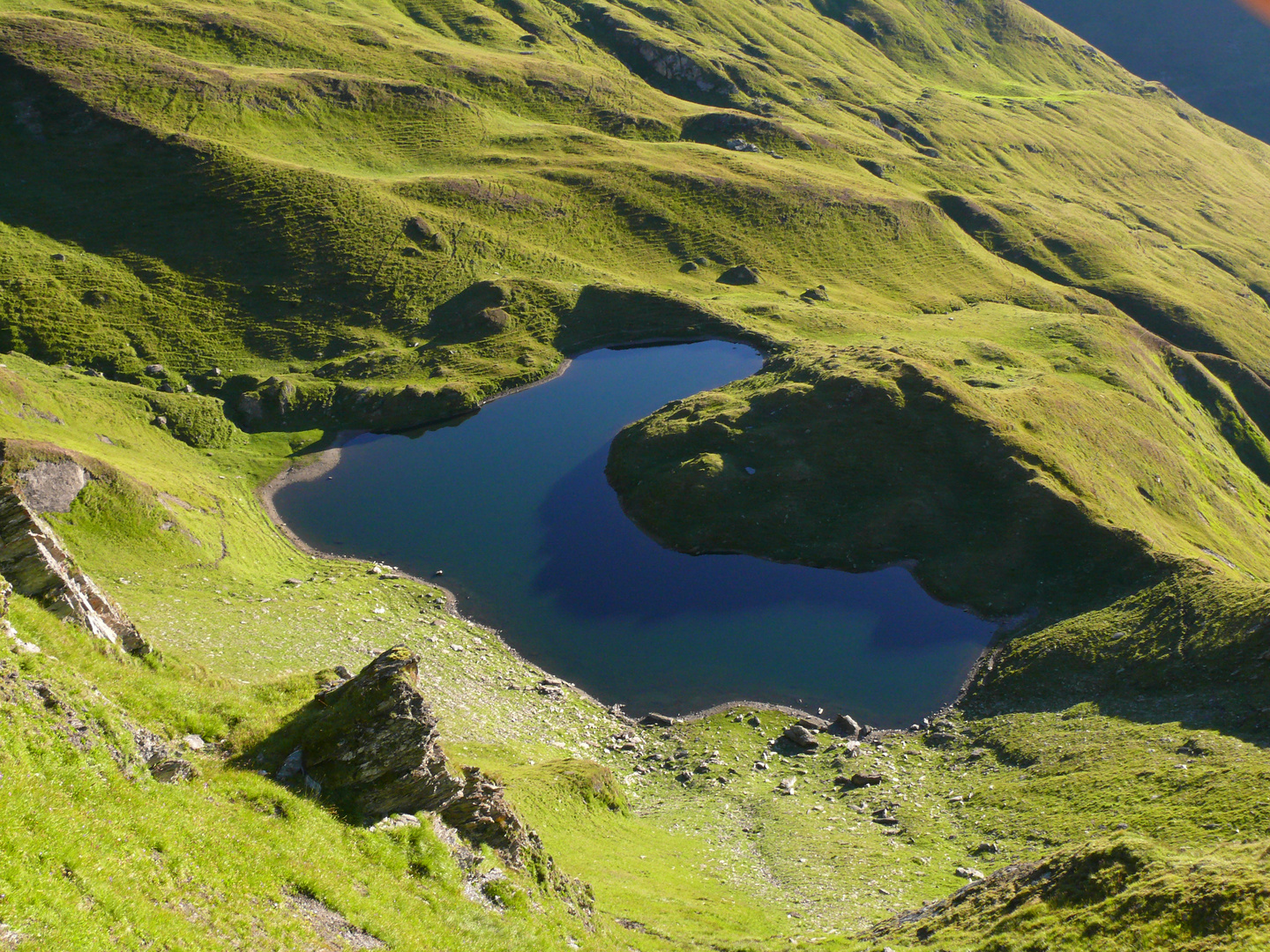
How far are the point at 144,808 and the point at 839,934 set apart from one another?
2822 centimetres

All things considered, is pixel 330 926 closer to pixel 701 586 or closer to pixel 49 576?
pixel 49 576

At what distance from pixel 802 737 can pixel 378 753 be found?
39.7 m

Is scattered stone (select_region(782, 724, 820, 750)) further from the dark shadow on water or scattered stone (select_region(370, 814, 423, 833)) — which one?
scattered stone (select_region(370, 814, 423, 833))

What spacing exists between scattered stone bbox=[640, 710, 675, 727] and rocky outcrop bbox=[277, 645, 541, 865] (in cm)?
3331

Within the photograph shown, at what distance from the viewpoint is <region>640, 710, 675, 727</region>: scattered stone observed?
5894 cm

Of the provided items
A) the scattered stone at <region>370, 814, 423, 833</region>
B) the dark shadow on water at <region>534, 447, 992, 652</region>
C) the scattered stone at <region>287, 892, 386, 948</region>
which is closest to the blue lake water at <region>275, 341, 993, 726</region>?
the dark shadow on water at <region>534, 447, 992, 652</region>

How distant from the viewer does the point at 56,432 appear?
72.3 m

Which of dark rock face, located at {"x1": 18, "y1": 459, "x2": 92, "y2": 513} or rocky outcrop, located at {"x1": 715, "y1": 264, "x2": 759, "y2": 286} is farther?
rocky outcrop, located at {"x1": 715, "y1": 264, "x2": 759, "y2": 286}

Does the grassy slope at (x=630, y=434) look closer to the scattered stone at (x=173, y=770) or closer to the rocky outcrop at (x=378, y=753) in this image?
the scattered stone at (x=173, y=770)

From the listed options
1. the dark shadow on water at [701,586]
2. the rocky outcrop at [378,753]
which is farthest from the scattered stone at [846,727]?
the rocky outcrop at [378,753]

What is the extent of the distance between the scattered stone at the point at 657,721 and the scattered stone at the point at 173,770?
41.6m

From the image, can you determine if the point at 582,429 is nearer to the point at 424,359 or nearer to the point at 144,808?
the point at 424,359

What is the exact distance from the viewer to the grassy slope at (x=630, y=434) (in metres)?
35.3

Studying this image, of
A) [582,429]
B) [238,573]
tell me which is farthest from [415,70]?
[238,573]
